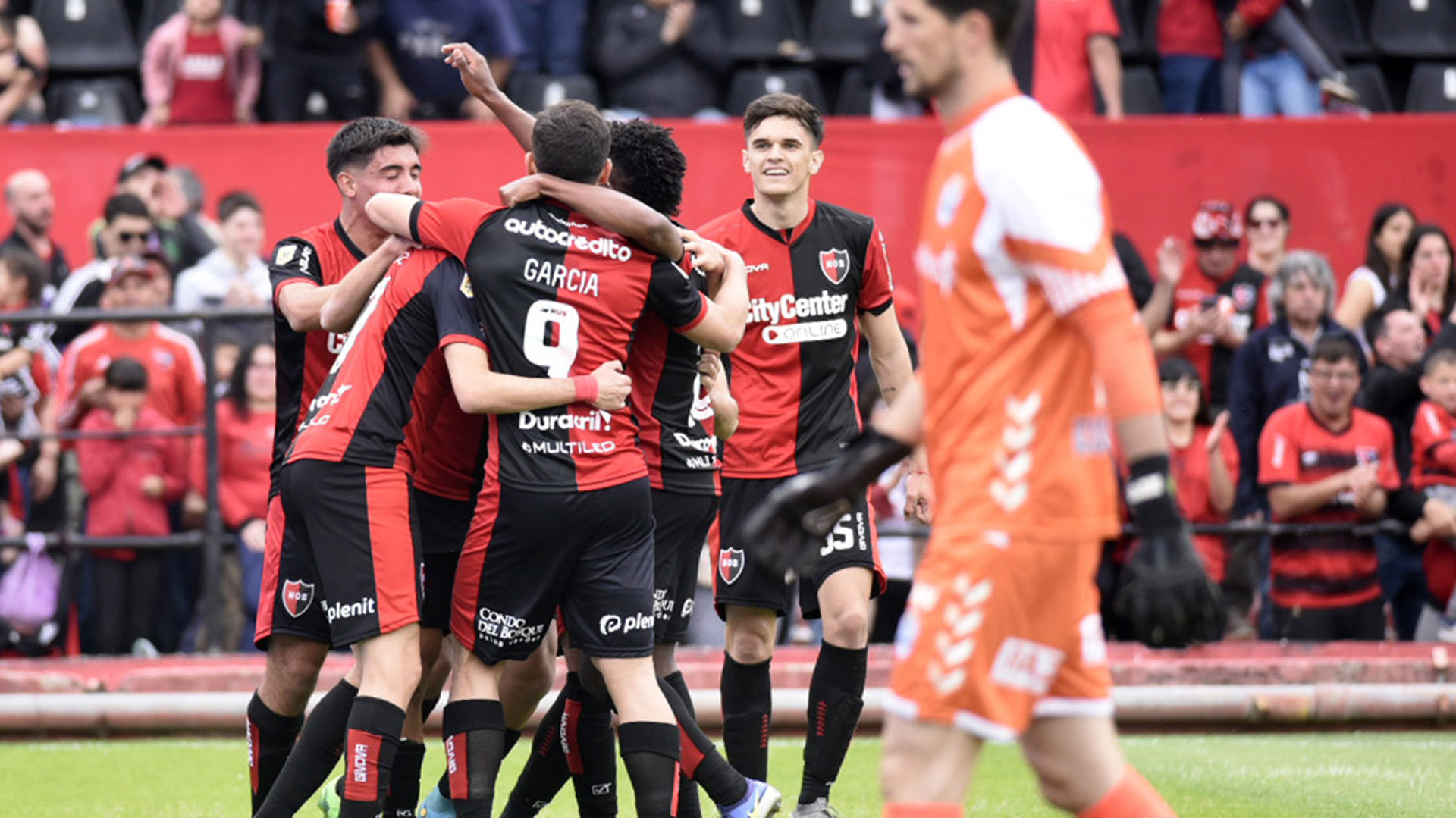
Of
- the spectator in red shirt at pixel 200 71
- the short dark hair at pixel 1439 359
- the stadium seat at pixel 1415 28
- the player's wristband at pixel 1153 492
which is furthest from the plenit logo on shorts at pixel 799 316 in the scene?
the stadium seat at pixel 1415 28

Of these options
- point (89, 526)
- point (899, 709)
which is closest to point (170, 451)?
point (89, 526)

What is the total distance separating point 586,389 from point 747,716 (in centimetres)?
196

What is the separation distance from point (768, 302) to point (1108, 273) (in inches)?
138

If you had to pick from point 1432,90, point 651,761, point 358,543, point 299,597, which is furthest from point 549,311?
point 1432,90

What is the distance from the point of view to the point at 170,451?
10750 millimetres

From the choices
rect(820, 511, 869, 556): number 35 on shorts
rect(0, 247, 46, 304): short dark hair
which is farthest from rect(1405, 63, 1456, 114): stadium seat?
Result: rect(0, 247, 46, 304): short dark hair

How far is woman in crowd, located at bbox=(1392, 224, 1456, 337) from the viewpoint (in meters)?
11.9

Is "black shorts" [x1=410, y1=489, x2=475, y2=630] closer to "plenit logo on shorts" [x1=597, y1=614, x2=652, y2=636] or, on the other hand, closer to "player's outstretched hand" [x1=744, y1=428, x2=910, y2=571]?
Answer: "plenit logo on shorts" [x1=597, y1=614, x2=652, y2=636]

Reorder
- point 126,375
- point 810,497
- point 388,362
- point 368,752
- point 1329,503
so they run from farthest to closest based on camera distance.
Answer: point 1329,503, point 126,375, point 388,362, point 368,752, point 810,497

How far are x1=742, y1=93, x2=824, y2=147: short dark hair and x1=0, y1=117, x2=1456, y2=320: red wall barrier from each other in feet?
16.1

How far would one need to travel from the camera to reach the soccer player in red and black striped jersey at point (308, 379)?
612cm

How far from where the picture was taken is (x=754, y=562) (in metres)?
7.04

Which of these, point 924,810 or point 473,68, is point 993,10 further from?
point 473,68

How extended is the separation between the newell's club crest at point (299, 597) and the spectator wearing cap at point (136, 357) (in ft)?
15.8
